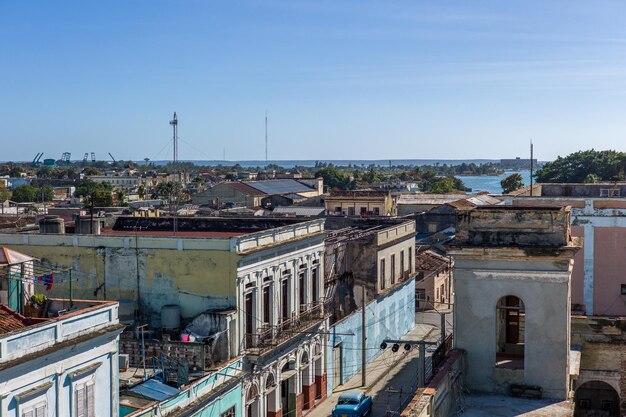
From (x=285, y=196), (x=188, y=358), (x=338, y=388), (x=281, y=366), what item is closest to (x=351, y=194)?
(x=285, y=196)

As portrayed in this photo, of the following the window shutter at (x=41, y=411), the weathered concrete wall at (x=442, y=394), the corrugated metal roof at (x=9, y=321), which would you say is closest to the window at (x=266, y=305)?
the corrugated metal roof at (x=9, y=321)

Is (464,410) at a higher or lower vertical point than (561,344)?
lower

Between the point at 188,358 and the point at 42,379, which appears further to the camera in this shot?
the point at 188,358

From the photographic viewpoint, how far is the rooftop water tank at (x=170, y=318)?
24109 mm

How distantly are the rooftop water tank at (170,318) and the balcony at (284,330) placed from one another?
2232 mm

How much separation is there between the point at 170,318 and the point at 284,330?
15.2 feet

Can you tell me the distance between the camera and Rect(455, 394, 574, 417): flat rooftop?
12.1m

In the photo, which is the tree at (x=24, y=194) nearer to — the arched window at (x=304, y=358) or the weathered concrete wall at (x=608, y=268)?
the arched window at (x=304, y=358)

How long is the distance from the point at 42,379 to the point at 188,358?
302 inches

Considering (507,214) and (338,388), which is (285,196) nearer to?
(338,388)

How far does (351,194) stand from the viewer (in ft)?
224

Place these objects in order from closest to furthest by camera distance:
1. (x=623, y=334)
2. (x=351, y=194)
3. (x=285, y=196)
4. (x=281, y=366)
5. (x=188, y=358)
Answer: (x=623, y=334) < (x=188, y=358) < (x=281, y=366) < (x=351, y=194) < (x=285, y=196)

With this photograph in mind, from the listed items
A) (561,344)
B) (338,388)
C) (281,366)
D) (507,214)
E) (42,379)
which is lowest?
(338,388)

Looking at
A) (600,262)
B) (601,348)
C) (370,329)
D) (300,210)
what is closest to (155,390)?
(601,348)
